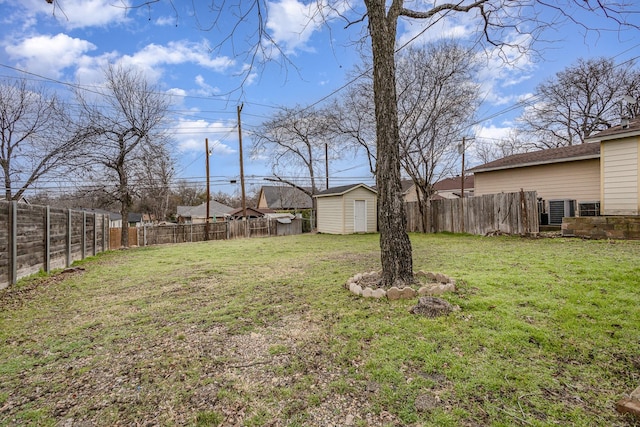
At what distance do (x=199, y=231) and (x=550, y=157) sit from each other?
17289 millimetres

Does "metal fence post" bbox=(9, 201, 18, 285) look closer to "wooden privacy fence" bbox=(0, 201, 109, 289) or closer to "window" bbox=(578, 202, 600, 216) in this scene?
"wooden privacy fence" bbox=(0, 201, 109, 289)

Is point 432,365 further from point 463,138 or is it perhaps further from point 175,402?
point 463,138

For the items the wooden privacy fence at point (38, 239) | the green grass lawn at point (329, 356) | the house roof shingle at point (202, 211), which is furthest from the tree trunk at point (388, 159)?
the house roof shingle at point (202, 211)

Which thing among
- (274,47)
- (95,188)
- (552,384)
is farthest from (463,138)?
(95,188)

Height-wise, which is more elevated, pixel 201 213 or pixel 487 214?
pixel 201 213

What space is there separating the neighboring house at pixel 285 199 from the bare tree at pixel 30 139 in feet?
75.9

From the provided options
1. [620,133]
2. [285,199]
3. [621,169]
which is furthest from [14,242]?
[285,199]

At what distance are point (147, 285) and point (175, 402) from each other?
3.91m

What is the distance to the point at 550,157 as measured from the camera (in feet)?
37.7

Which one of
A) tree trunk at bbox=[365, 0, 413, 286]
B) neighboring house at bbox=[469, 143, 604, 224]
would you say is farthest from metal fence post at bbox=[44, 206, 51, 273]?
neighboring house at bbox=[469, 143, 604, 224]

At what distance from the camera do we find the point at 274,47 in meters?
3.31

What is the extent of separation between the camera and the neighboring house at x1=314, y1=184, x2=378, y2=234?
1538cm

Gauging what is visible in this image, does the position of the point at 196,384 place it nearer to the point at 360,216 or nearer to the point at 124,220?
the point at 124,220

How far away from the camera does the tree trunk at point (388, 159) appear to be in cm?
409
